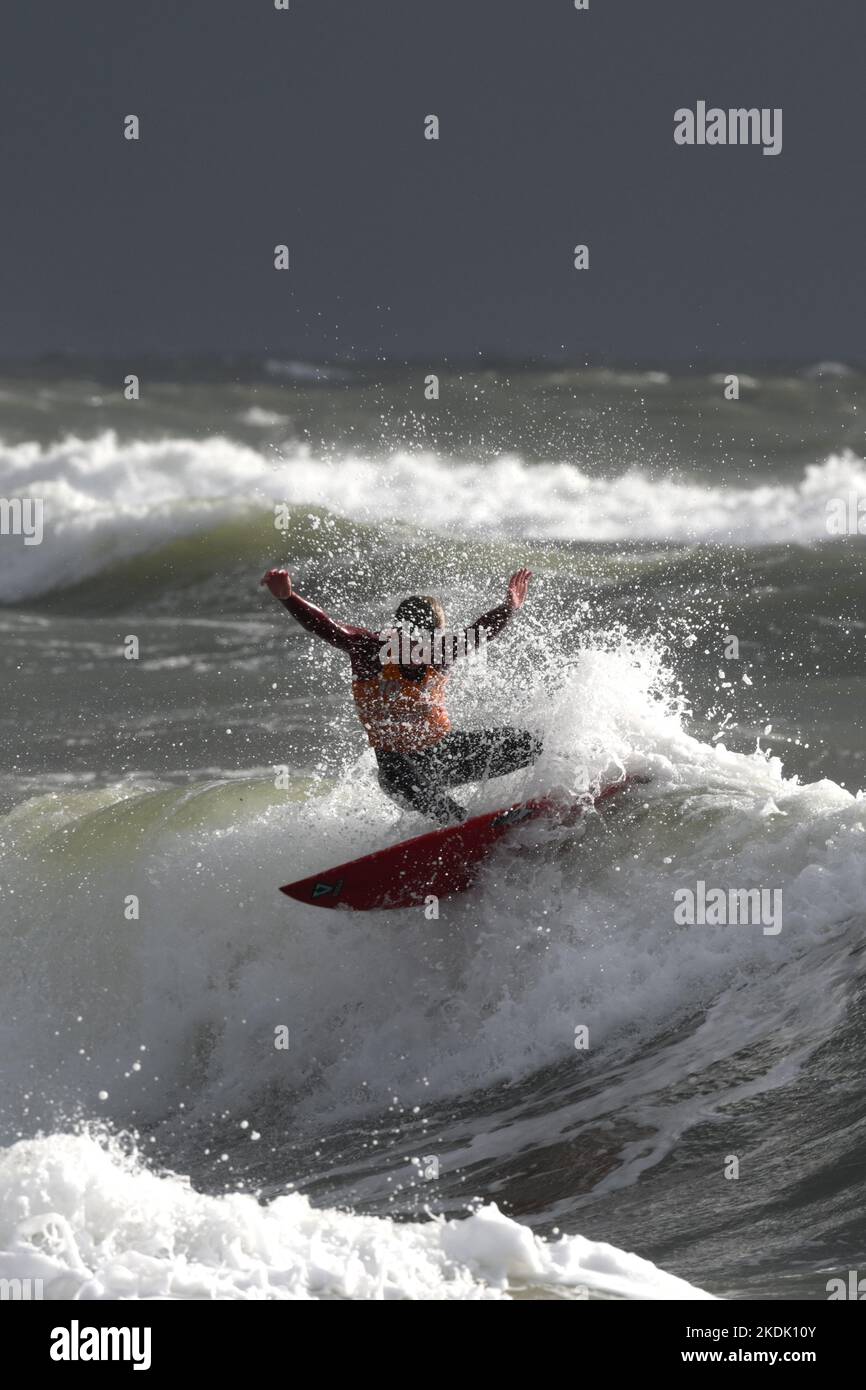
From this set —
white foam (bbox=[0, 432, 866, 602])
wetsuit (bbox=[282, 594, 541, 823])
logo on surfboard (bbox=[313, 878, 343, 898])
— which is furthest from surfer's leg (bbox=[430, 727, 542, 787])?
white foam (bbox=[0, 432, 866, 602])

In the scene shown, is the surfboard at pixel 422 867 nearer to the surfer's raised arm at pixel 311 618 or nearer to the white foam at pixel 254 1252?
the surfer's raised arm at pixel 311 618

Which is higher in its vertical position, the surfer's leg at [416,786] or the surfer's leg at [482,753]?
the surfer's leg at [482,753]

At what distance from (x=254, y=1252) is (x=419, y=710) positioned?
352 cm

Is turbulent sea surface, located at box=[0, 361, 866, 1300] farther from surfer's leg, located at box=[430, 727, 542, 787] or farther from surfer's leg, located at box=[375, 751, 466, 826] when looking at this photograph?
surfer's leg, located at box=[375, 751, 466, 826]

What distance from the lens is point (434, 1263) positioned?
4.50m

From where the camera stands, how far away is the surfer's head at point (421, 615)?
7449mm

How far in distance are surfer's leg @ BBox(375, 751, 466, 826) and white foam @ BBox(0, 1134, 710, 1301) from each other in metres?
3.13

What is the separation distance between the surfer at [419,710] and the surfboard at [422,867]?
17 centimetres

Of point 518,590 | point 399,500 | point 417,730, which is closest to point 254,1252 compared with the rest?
point 417,730

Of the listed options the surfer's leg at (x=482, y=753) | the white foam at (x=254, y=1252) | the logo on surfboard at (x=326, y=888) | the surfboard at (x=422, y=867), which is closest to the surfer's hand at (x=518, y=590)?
the surfer's leg at (x=482, y=753)

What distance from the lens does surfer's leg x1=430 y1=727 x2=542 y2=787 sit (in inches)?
306
